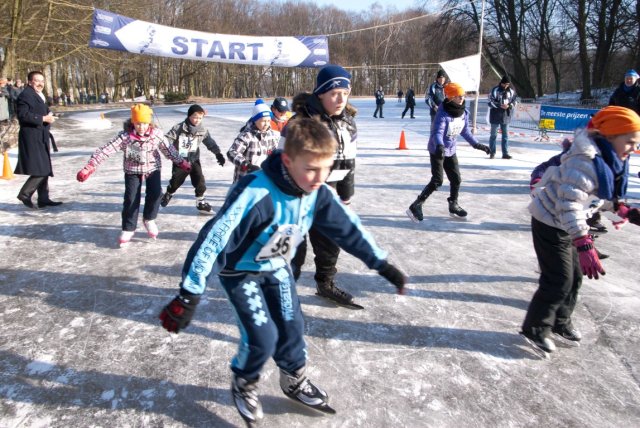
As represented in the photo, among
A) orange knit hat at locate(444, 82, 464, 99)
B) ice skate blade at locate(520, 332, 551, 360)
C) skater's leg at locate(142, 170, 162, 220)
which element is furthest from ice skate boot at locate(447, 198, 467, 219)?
skater's leg at locate(142, 170, 162, 220)

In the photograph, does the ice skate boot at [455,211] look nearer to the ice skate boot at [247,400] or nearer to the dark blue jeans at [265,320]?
the dark blue jeans at [265,320]

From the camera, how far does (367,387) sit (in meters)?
2.64

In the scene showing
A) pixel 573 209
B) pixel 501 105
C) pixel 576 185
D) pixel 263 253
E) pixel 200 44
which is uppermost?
pixel 200 44

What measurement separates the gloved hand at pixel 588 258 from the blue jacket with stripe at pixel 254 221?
1.21 metres

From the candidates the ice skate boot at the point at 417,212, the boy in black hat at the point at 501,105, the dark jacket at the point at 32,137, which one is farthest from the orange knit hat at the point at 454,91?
the dark jacket at the point at 32,137

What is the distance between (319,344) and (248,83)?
67.6m

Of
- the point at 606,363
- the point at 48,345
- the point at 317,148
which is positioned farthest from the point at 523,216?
the point at 48,345

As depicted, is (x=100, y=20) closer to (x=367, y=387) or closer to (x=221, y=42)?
(x=221, y=42)

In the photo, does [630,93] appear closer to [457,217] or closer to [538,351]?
[457,217]

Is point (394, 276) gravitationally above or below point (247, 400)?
above

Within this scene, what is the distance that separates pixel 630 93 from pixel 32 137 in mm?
9838

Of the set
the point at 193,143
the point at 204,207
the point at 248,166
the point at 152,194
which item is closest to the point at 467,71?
the point at 193,143

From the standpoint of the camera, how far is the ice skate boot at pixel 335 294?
11.8ft

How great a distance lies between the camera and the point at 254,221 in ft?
6.91
